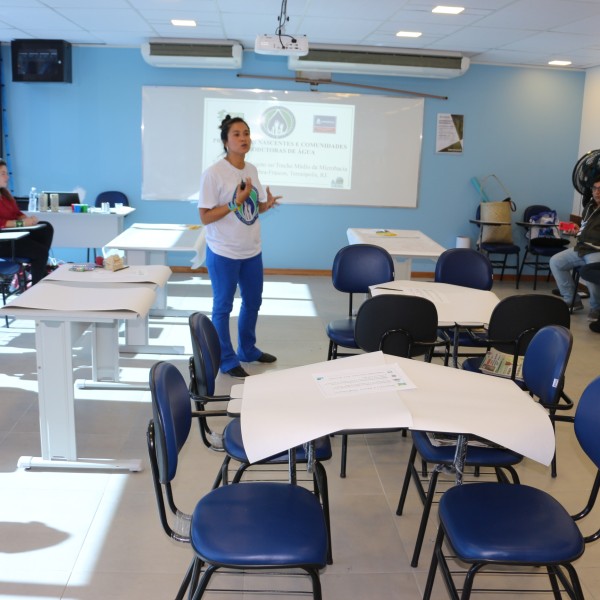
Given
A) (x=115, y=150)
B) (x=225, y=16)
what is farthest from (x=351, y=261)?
(x=115, y=150)

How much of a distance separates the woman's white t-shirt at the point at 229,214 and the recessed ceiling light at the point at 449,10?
89.2 inches

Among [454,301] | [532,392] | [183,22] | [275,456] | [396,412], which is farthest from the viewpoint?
[183,22]

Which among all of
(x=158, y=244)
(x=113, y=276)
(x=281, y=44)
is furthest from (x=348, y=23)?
(x=113, y=276)

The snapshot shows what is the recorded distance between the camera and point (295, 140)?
825 cm

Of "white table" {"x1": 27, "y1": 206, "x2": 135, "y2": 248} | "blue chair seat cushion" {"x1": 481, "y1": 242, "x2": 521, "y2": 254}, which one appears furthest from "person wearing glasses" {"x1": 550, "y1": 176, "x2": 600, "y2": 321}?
"white table" {"x1": 27, "y1": 206, "x2": 135, "y2": 248}

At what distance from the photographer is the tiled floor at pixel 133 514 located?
249 cm

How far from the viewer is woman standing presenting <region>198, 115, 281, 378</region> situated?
4.22 metres

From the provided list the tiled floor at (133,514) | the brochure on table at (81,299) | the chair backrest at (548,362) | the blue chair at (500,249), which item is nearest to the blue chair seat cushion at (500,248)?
the blue chair at (500,249)

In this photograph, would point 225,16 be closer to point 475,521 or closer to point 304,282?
point 304,282

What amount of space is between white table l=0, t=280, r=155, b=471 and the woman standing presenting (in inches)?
37.0

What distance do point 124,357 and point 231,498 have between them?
2.99 m

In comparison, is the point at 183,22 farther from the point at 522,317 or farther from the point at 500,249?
the point at 522,317

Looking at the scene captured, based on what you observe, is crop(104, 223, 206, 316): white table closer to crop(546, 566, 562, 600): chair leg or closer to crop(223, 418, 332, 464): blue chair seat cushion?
crop(223, 418, 332, 464): blue chair seat cushion

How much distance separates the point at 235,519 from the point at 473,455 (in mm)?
998
